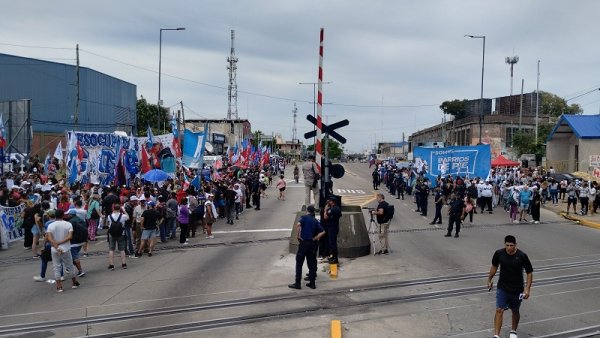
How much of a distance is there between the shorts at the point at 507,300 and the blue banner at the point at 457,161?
21583mm

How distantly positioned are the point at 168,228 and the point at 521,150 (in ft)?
141

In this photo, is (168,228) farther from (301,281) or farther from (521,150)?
(521,150)

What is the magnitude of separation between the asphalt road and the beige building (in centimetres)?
2227

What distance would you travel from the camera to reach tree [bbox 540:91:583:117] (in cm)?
8175

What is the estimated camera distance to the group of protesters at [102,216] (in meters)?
10.9

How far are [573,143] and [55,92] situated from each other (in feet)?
157

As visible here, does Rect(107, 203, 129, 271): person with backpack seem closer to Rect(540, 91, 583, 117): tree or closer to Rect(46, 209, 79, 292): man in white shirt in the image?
Rect(46, 209, 79, 292): man in white shirt

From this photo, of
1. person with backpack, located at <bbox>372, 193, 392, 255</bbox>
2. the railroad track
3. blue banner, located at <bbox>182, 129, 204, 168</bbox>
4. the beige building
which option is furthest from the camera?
the beige building

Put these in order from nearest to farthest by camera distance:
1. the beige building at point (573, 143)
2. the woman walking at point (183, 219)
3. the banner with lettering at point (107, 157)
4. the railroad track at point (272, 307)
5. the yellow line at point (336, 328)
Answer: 1. the yellow line at point (336, 328)
2. the railroad track at point (272, 307)
3. the woman walking at point (183, 219)
4. the banner with lettering at point (107, 157)
5. the beige building at point (573, 143)

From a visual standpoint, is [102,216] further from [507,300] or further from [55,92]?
[55,92]

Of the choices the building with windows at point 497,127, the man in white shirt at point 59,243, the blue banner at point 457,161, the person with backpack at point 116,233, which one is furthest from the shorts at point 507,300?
the building with windows at point 497,127

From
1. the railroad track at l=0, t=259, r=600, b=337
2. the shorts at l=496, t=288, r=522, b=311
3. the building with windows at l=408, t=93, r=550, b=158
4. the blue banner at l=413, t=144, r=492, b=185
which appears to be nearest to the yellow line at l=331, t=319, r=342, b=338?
the railroad track at l=0, t=259, r=600, b=337

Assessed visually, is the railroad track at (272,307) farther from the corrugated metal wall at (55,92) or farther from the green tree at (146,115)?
the green tree at (146,115)

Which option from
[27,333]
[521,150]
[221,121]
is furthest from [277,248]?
[221,121]
